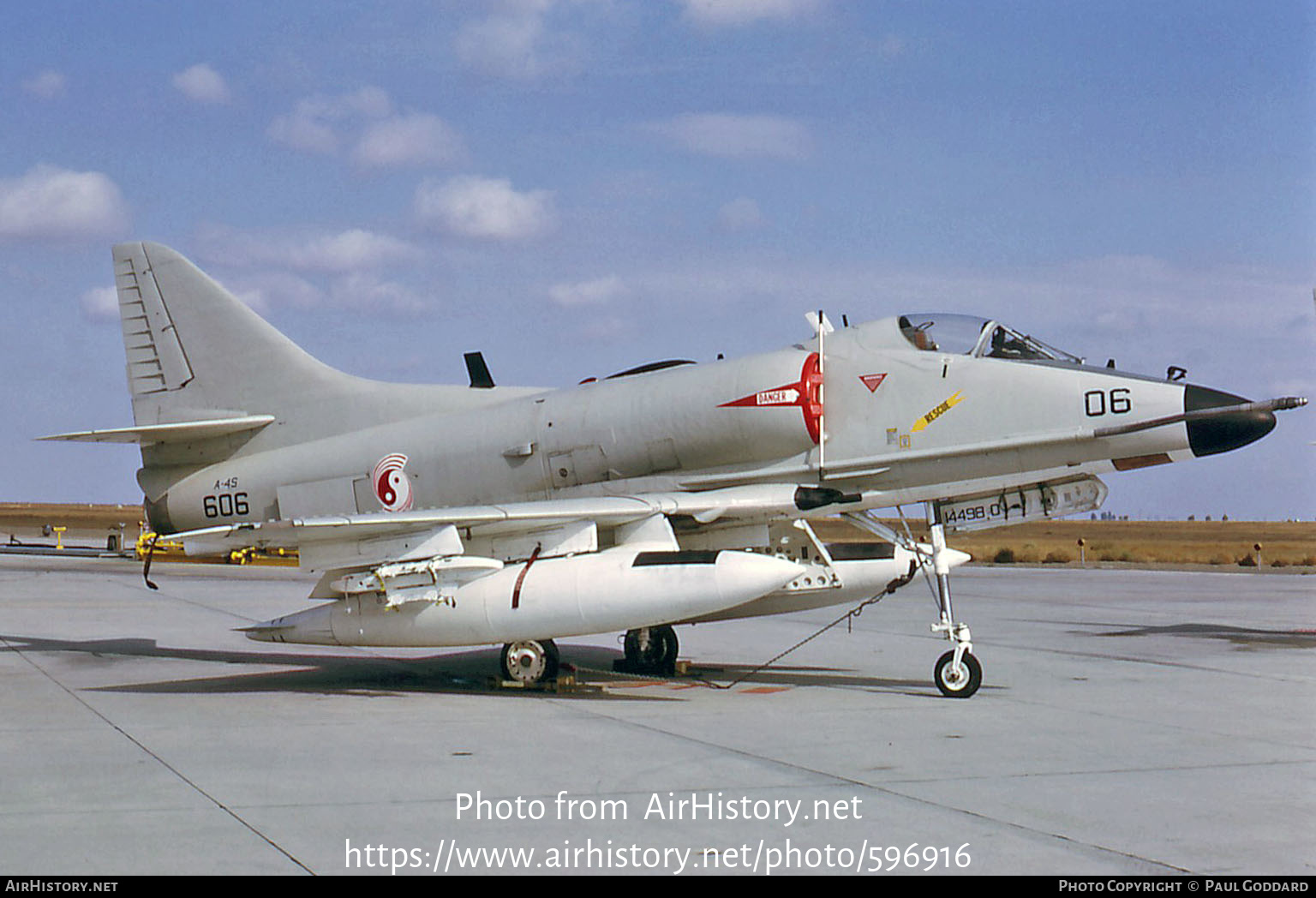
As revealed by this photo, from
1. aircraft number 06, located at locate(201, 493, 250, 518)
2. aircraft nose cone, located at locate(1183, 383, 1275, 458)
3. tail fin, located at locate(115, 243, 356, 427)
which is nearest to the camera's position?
aircraft nose cone, located at locate(1183, 383, 1275, 458)

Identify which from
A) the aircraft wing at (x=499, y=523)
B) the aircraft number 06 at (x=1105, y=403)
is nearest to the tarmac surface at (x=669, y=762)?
the aircraft wing at (x=499, y=523)

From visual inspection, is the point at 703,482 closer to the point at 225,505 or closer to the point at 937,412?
the point at 937,412

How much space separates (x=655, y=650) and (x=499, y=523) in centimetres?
261

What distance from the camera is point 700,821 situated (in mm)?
6359

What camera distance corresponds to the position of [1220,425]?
10.2m

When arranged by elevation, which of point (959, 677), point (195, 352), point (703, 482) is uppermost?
point (195, 352)

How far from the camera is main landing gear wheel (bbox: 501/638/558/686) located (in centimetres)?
1189

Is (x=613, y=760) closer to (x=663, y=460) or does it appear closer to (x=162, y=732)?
(x=162, y=732)

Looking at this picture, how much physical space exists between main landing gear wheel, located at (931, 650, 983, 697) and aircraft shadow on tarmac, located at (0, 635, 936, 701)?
10.9 inches

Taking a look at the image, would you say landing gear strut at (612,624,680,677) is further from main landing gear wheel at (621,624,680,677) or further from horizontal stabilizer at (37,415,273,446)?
horizontal stabilizer at (37,415,273,446)

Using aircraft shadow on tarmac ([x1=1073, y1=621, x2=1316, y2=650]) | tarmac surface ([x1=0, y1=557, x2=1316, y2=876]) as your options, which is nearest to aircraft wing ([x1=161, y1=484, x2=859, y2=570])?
tarmac surface ([x1=0, y1=557, x2=1316, y2=876])

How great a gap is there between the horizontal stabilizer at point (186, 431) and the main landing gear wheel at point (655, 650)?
4.62 meters

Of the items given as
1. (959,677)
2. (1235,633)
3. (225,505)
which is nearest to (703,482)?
(959,677)
